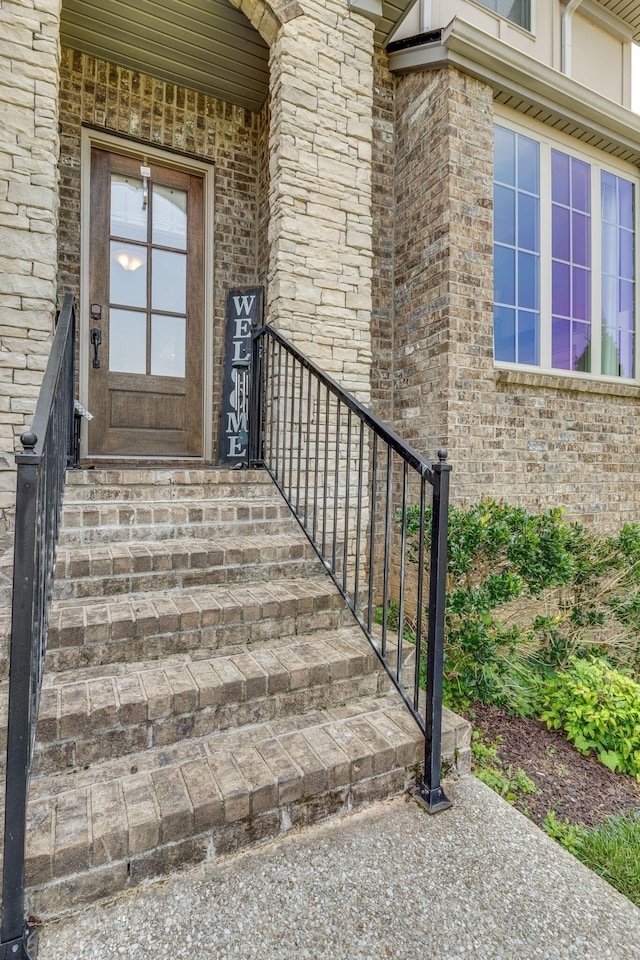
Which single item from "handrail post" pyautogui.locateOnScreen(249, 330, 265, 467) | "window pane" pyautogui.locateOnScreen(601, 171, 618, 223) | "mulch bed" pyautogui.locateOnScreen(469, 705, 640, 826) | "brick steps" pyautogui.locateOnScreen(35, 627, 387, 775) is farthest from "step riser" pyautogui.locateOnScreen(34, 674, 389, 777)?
"window pane" pyautogui.locateOnScreen(601, 171, 618, 223)

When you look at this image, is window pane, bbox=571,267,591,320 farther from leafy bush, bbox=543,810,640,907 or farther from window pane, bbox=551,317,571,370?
leafy bush, bbox=543,810,640,907

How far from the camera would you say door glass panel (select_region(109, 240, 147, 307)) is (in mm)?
3883

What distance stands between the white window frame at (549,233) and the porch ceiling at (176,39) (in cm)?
196

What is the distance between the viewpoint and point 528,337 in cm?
413

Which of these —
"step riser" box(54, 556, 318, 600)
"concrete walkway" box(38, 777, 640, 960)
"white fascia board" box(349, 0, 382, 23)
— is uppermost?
"white fascia board" box(349, 0, 382, 23)

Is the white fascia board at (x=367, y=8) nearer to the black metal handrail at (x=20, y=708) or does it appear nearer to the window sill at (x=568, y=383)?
the window sill at (x=568, y=383)

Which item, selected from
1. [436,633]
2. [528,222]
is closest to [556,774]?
[436,633]

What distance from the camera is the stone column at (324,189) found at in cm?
338

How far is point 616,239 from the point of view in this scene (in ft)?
15.5

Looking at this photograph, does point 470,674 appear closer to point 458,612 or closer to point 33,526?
point 458,612

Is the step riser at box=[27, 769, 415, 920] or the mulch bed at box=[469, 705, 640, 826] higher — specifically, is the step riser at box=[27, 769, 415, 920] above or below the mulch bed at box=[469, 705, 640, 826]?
above

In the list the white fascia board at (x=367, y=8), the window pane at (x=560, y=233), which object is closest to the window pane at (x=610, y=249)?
the window pane at (x=560, y=233)

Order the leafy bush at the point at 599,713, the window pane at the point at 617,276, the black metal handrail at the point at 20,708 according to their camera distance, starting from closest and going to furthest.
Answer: the black metal handrail at the point at 20,708
the leafy bush at the point at 599,713
the window pane at the point at 617,276

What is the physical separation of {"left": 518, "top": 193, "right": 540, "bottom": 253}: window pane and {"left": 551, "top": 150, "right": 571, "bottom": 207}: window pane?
10.9 inches
